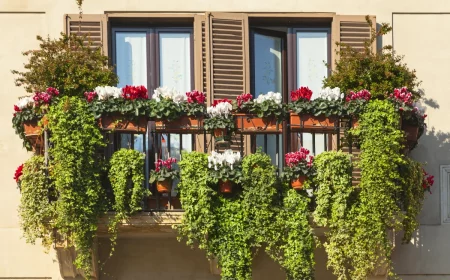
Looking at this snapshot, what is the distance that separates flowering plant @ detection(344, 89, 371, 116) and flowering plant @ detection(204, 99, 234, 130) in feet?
4.41

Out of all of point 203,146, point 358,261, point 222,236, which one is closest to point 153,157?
point 203,146

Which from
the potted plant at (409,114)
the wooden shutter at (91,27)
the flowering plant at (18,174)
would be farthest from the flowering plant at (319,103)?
the flowering plant at (18,174)

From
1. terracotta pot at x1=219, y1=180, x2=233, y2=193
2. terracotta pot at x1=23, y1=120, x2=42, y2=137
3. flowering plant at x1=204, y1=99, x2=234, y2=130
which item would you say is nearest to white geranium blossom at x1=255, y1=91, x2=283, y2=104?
flowering plant at x1=204, y1=99, x2=234, y2=130

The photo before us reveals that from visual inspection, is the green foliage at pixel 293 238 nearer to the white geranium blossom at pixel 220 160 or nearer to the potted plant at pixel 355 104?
the white geranium blossom at pixel 220 160

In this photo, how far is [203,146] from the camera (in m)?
17.0

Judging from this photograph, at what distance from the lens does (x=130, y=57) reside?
1758 cm

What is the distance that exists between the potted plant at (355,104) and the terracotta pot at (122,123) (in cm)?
233

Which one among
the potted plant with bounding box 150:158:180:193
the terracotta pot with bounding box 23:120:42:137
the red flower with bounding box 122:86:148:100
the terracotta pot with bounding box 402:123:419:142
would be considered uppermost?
the red flower with bounding box 122:86:148:100

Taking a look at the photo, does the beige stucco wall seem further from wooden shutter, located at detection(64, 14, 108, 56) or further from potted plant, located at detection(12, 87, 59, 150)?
potted plant, located at detection(12, 87, 59, 150)

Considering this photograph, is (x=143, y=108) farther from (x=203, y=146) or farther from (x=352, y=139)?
(x=352, y=139)

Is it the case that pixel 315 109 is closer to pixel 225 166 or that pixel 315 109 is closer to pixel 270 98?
pixel 270 98

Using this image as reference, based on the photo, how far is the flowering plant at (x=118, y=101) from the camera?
15906mm

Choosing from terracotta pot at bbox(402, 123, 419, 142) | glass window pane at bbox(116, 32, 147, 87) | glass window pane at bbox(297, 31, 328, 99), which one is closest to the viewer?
terracotta pot at bbox(402, 123, 419, 142)

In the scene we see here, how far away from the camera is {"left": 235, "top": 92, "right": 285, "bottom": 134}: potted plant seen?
16.1 m
